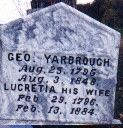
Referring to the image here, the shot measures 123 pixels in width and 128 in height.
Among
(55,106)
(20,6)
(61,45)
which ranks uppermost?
(20,6)

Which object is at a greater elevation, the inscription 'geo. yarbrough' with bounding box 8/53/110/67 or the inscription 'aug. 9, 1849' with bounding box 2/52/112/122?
the inscription 'geo. yarbrough' with bounding box 8/53/110/67

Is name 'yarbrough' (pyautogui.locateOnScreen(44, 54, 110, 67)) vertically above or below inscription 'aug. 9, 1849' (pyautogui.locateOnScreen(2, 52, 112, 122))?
above

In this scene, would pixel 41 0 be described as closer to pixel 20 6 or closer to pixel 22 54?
pixel 20 6

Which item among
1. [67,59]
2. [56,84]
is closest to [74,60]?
[67,59]

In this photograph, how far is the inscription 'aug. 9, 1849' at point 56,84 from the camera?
256 centimetres

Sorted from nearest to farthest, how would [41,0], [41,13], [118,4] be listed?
[41,13] → [41,0] → [118,4]

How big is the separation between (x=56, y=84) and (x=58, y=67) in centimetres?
13

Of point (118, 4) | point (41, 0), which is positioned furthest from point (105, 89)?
point (118, 4)

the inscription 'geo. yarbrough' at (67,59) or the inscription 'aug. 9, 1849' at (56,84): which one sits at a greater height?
the inscription 'geo. yarbrough' at (67,59)

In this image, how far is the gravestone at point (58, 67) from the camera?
8.29 ft

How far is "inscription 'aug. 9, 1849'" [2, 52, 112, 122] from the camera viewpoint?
2.56 metres

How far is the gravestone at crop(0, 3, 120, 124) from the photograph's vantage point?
8.29 ft

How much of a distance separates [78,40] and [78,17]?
17cm

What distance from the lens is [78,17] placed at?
2.55m
